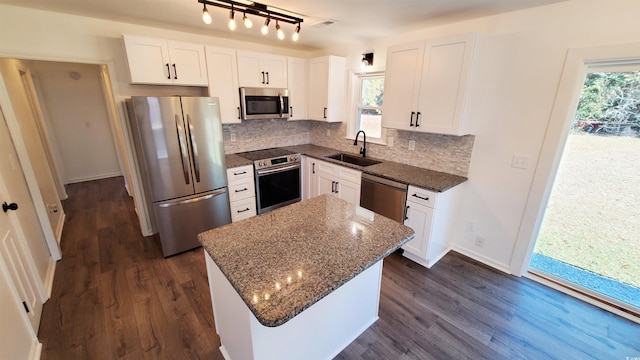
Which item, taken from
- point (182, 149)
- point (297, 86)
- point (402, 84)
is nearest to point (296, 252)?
point (182, 149)

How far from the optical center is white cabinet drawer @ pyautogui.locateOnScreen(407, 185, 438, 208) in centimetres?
249

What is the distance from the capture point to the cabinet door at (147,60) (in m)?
2.56

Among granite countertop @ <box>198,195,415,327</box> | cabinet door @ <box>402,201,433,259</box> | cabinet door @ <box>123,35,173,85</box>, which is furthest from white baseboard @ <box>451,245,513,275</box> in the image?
cabinet door @ <box>123,35,173,85</box>

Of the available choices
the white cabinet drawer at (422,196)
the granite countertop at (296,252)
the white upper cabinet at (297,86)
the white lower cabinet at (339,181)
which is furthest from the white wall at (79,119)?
the white cabinet drawer at (422,196)

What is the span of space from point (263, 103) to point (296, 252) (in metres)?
2.60

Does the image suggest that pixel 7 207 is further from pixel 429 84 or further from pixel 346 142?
pixel 429 84

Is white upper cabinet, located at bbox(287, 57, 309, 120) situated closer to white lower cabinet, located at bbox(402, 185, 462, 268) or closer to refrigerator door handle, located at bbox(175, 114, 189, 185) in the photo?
refrigerator door handle, located at bbox(175, 114, 189, 185)

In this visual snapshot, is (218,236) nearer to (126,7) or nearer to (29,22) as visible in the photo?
(126,7)

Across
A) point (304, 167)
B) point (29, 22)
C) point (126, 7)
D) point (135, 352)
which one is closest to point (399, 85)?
point (304, 167)

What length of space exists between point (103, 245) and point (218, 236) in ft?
8.39

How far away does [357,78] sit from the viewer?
3.68m

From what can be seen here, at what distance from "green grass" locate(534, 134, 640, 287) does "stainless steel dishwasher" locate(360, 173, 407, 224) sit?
4.43ft

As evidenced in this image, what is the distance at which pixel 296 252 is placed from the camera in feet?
4.65

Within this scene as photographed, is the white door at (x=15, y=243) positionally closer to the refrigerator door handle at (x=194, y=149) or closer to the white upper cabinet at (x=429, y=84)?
the refrigerator door handle at (x=194, y=149)
